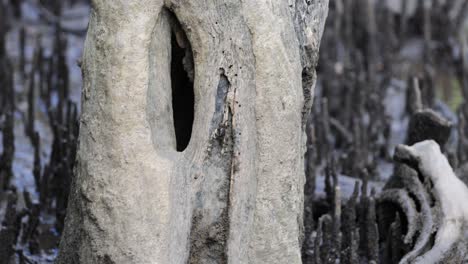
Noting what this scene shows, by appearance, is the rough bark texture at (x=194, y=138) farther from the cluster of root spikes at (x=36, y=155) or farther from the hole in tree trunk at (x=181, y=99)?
the cluster of root spikes at (x=36, y=155)

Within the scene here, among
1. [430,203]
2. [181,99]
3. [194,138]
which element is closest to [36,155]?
[181,99]

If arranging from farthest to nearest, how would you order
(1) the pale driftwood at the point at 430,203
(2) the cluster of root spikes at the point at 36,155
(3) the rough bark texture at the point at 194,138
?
1. (2) the cluster of root spikes at the point at 36,155
2. (1) the pale driftwood at the point at 430,203
3. (3) the rough bark texture at the point at 194,138

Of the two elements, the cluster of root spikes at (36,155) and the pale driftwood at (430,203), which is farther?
the cluster of root spikes at (36,155)

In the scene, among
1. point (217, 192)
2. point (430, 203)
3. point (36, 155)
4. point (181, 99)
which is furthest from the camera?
point (36, 155)

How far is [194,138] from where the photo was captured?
2.93m

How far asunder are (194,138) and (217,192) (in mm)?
162

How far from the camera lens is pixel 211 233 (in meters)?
2.91

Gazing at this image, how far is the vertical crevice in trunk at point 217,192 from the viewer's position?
2.90m

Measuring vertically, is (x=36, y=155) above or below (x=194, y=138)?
below

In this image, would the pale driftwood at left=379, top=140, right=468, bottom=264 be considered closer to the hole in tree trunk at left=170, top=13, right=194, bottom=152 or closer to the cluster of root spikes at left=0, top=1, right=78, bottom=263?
the hole in tree trunk at left=170, top=13, right=194, bottom=152

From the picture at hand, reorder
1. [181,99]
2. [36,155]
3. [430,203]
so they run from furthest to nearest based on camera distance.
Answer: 1. [36,155]
2. [430,203]
3. [181,99]

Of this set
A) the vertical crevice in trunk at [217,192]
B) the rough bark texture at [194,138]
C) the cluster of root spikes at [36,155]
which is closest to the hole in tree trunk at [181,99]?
the rough bark texture at [194,138]

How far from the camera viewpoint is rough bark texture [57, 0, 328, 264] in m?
2.85

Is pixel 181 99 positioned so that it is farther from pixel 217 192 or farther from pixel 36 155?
pixel 36 155
